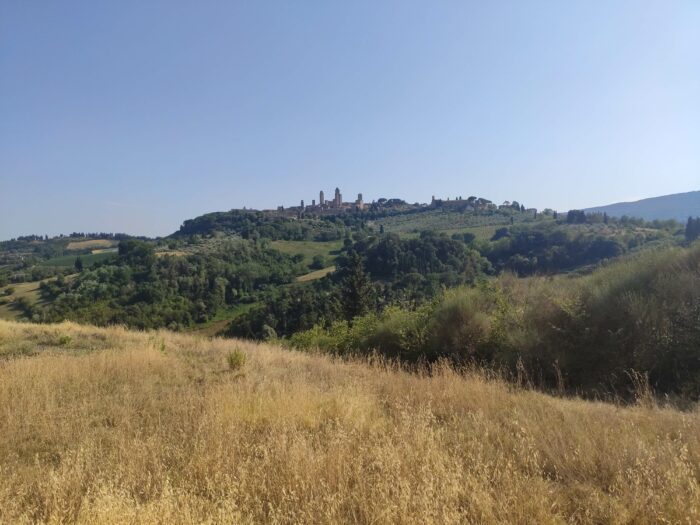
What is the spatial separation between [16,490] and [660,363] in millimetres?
9218

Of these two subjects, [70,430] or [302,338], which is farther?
[302,338]

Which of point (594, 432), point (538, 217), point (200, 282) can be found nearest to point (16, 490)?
point (594, 432)

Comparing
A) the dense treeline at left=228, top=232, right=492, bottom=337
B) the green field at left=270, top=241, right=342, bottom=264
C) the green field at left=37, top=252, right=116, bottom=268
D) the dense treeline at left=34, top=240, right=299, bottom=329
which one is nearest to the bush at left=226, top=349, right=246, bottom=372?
the dense treeline at left=228, top=232, right=492, bottom=337

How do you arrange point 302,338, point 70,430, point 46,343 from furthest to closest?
point 302,338
point 46,343
point 70,430

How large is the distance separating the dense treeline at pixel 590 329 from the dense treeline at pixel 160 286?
2050 inches

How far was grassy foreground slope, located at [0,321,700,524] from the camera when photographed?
8.52 feet

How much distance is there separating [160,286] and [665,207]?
155 meters

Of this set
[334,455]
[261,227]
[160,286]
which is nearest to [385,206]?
[261,227]

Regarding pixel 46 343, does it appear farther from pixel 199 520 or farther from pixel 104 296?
pixel 104 296

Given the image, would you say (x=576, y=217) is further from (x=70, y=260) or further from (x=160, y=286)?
(x=70, y=260)

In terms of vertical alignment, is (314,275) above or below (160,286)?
below

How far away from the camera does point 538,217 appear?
125 m

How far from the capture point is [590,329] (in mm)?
7984

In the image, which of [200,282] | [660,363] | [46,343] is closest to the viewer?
[660,363]
